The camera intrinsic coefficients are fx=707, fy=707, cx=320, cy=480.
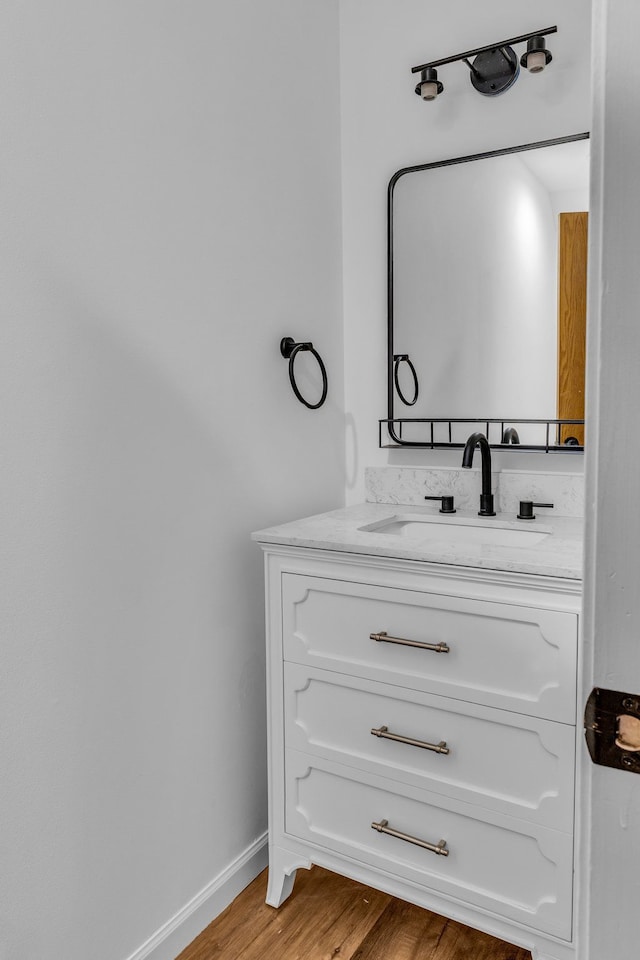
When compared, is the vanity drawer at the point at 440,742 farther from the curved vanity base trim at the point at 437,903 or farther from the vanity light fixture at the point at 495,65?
the vanity light fixture at the point at 495,65

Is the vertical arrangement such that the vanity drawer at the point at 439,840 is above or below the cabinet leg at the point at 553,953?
above

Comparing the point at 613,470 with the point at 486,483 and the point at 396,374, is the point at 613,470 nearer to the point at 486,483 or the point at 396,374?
the point at 486,483

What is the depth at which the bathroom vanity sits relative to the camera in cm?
133

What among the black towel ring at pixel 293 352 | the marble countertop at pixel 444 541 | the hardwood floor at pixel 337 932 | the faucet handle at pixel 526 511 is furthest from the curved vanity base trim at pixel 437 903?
the black towel ring at pixel 293 352

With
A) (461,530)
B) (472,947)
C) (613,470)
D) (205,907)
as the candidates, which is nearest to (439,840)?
(472,947)

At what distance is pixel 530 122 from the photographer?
5.92 feet

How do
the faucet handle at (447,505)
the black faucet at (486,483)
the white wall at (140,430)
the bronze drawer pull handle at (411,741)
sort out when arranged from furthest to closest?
the faucet handle at (447,505) < the black faucet at (486,483) < the bronze drawer pull handle at (411,741) < the white wall at (140,430)

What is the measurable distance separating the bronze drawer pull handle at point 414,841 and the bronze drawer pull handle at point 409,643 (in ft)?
1.33

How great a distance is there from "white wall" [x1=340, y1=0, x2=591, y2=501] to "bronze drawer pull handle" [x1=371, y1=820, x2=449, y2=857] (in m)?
0.95

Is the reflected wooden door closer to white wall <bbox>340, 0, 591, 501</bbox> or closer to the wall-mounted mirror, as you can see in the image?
the wall-mounted mirror

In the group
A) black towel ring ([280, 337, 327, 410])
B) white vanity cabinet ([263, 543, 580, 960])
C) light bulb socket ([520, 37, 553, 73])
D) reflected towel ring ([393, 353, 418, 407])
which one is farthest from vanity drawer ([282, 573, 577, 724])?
light bulb socket ([520, 37, 553, 73])

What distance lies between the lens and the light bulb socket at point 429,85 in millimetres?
1861

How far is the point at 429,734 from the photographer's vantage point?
1467mm

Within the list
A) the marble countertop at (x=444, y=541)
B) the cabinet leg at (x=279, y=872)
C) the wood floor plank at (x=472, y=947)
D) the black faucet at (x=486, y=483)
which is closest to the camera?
the marble countertop at (x=444, y=541)
